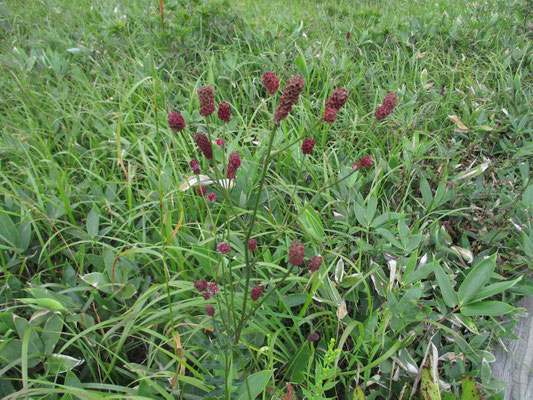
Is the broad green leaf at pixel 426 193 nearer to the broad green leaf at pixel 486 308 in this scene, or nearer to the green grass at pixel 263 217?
the green grass at pixel 263 217

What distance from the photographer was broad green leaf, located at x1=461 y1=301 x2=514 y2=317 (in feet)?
3.91

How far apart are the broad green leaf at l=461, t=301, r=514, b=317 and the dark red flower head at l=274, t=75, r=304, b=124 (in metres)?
0.92

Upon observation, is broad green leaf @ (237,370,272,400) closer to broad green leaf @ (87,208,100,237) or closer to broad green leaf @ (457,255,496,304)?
broad green leaf @ (457,255,496,304)

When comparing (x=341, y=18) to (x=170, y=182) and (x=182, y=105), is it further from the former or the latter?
(x=170, y=182)

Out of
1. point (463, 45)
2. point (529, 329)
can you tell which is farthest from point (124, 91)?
point (463, 45)

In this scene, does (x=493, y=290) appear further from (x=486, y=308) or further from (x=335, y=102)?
(x=335, y=102)

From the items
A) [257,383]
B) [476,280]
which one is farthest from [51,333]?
[476,280]

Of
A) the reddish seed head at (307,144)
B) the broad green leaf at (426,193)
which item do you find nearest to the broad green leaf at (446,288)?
the broad green leaf at (426,193)

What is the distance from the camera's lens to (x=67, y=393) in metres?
1.01

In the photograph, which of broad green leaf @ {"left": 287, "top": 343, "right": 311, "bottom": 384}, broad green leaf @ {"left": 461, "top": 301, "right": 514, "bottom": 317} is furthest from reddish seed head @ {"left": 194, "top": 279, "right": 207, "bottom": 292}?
broad green leaf @ {"left": 461, "top": 301, "right": 514, "bottom": 317}

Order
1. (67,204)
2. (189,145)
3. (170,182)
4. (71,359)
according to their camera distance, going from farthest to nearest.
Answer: (189,145), (170,182), (67,204), (71,359)

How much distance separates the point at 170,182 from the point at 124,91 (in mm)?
974

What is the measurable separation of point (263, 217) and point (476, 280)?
2.62 ft

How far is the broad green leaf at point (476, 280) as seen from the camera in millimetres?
1245
